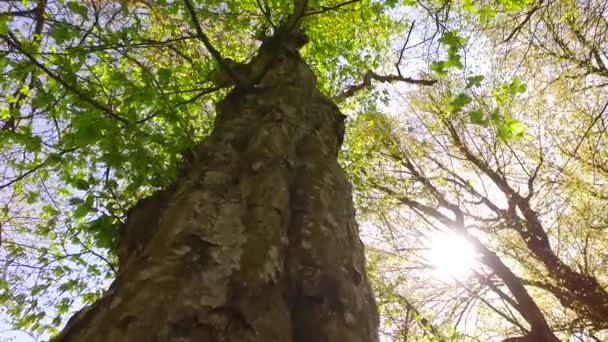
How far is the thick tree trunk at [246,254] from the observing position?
1.42m

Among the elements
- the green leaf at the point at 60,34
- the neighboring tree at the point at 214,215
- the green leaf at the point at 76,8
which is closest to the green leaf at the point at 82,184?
the neighboring tree at the point at 214,215

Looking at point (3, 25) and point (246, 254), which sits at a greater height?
point (3, 25)

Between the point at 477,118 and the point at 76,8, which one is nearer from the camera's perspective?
the point at 76,8

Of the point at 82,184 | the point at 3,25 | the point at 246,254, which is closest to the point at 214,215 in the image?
the point at 246,254

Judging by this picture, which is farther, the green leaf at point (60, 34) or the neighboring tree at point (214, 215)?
the green leaf at point (60, 34)

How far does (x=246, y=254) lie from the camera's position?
1739 millimetres

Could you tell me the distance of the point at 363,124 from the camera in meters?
9.17

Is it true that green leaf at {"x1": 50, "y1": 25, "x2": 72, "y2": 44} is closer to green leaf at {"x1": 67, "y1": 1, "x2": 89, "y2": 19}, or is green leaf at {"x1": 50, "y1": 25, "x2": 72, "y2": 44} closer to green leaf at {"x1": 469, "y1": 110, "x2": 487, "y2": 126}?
green leaf at {"x1": 67, "y1": 1, "x2": 89, "y2": 19}

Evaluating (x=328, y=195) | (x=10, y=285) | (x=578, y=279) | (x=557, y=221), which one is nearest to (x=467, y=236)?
(x=578, y=279)

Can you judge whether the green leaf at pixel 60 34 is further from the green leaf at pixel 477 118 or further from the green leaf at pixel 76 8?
the green leaf at pixel 477 118

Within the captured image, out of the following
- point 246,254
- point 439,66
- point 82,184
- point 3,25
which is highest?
point 439,66

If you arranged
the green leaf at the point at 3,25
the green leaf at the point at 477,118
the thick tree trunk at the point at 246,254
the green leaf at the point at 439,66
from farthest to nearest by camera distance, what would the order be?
1. the green leaf at the point at 439,66
2. the green leaf at the point at 477,118
3. the green leaf at the point at 3,25
4. the thick tree trunk at the point at 246,254

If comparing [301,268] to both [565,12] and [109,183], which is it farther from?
[565,12]

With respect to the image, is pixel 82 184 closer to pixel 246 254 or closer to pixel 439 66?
pixel 246 254
